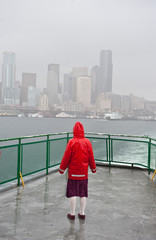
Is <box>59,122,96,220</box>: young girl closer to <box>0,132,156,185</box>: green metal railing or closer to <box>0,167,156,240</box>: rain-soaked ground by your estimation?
<box>0,167,156,240</box>: rain-soaked ground

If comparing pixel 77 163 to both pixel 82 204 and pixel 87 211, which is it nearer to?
pixel 82 204

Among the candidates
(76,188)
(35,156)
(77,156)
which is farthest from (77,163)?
(35,156)

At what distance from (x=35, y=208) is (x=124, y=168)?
16.8ft

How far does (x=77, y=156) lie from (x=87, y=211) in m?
1.33

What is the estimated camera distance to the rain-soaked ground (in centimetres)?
434

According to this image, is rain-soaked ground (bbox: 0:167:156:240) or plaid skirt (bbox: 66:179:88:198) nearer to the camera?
rain-soaked ground (bbox: 0:167:156:240)

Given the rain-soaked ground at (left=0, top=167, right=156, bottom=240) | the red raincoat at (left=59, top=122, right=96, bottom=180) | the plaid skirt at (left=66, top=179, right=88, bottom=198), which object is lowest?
the rain-soaked ground at (left=0, top=167, right=156, bottom=240)

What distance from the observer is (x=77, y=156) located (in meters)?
4.84

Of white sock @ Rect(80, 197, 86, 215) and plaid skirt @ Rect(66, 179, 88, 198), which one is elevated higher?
plaid skirt @ Rect(66, 179, 88, 198)

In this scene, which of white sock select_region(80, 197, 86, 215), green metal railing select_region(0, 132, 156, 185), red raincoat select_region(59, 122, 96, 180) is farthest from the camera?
green metal railing select_region(0, 132, 156, 185)

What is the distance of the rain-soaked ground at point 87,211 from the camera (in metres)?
4.34

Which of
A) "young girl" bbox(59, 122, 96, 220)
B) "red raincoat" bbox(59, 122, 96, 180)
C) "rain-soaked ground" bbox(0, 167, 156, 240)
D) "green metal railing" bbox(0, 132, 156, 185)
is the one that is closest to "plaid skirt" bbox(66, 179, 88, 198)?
"young girl" bbox(59, 122, 96, 220)

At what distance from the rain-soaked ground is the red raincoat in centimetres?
88

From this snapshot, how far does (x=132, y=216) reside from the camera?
5164mm
